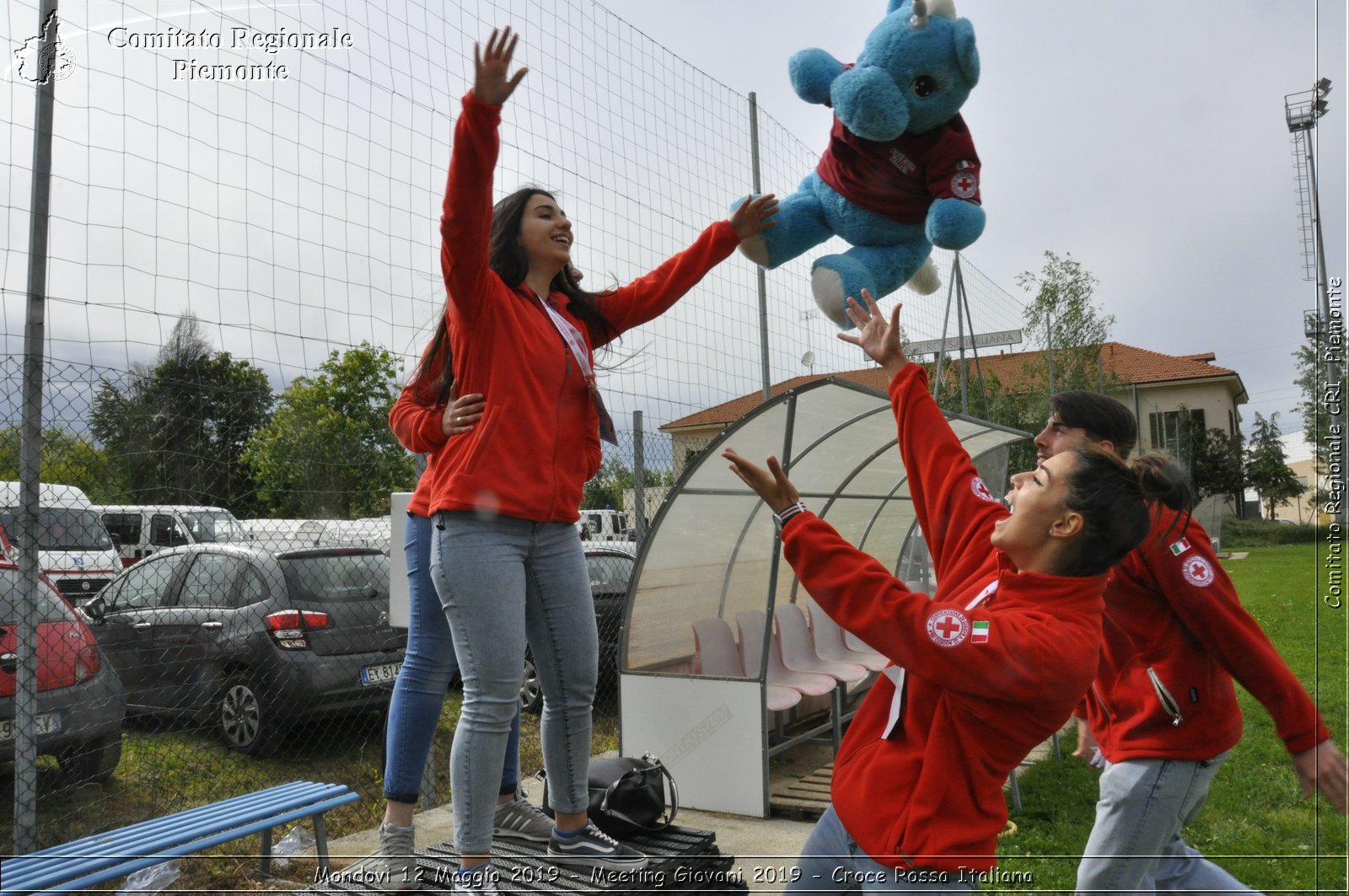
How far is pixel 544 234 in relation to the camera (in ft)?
9.46

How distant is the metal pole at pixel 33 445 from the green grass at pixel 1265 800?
3.59 m

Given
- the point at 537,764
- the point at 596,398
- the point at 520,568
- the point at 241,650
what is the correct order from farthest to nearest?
the point at 537,764 < the point at 241,650 < the point at 596,398 < the point at 520,568

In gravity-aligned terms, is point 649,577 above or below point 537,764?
above

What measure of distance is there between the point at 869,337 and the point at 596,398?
2.88ft

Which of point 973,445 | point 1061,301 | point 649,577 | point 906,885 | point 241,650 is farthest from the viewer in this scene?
point 1061,301

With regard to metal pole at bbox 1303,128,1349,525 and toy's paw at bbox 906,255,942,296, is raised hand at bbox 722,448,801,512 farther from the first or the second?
metal pole at bbox 1303,128,1349,525

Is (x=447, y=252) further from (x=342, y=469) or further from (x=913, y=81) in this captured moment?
(x=342, y=469)

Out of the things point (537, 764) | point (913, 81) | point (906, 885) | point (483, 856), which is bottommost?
point (537, 764)

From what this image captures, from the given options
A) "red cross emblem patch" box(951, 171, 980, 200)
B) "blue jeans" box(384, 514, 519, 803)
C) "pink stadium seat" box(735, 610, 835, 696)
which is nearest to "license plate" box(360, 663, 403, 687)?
"pink stadium seat" box(735, 610, 835, 696)

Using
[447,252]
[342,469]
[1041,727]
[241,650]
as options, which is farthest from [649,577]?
[1041,727]

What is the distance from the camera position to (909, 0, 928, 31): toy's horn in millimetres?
2355

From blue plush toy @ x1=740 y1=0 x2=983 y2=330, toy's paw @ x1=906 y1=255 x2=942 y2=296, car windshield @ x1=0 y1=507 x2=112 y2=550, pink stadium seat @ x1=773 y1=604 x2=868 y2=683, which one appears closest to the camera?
blue plush toy @ x1=740 y1=0 x2=983 y2=330

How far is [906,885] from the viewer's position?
1.77 metres

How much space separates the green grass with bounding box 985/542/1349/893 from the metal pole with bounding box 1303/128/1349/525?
0.26 meters
